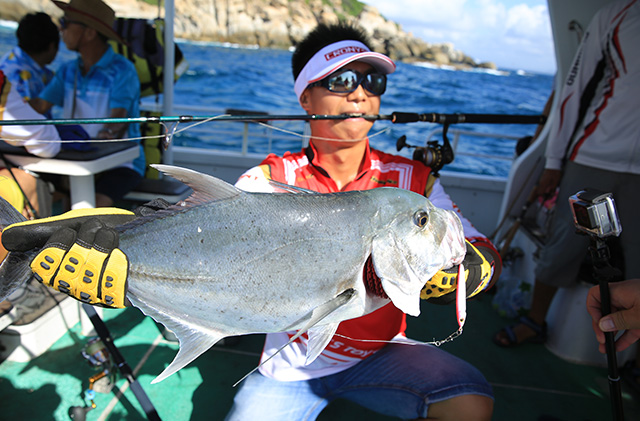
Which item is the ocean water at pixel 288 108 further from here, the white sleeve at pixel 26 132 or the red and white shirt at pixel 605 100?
the white sleeve at pixel 26 132

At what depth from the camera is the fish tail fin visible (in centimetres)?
137

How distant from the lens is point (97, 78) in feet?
13.1

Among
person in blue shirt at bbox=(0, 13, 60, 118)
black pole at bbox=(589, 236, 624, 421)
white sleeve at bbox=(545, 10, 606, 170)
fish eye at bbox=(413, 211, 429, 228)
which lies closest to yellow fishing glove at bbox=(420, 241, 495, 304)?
fish eye at bbox=(413, 211, 429, 228)

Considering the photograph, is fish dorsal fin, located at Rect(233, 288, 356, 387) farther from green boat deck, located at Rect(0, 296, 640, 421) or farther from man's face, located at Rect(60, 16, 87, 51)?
man's face, located at Rect(60, 16, 87, 51)

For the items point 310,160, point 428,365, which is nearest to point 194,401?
point 428,365

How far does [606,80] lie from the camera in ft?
10.5

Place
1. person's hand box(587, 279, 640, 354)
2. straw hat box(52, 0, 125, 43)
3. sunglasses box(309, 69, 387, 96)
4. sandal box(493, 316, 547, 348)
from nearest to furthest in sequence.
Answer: person's hand box(587, 279, 640, 354)
sunglasses box(309, 69, 387, 96)
sandal box(493, 316, 547, 348)
straw hat box(52, 0, 125, 43)

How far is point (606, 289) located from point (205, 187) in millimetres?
1708

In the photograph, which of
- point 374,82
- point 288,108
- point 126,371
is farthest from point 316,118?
point 288,108

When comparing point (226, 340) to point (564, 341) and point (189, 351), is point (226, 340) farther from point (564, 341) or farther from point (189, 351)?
point (564, 341)

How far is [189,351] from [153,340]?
75.4 inches

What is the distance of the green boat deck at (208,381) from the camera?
2506 mm

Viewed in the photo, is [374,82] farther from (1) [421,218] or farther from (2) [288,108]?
(2) [288,108]

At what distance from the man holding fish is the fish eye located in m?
0.09
